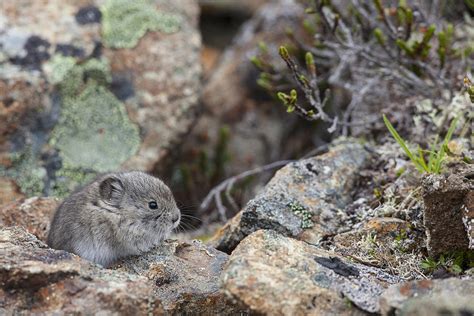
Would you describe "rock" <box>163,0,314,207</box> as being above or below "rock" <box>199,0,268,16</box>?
below

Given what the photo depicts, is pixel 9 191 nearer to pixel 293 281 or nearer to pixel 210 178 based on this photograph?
pixel 210 178

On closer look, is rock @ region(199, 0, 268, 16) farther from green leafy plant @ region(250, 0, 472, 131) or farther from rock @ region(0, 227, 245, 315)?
rock @ region(0, 227, 245, 315)

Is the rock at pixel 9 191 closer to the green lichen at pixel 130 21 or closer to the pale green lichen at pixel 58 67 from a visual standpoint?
the pale green lichen at pixel 58 67

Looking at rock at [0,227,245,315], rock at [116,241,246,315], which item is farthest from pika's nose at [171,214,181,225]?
rock at [0,227,245,315]

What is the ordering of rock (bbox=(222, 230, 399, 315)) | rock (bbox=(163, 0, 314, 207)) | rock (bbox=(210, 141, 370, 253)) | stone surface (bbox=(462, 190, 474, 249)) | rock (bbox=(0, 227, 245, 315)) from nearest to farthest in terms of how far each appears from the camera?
rock (bbox=(222, 230, 399, 315))
rock (bbox=(0, 227, 245, 315))
stone surface (bbox=(462, 190, 474, 249))
rock (bbox=(210, 141, 370, 253))
rock (bbox=(163, 0, 314, 207))

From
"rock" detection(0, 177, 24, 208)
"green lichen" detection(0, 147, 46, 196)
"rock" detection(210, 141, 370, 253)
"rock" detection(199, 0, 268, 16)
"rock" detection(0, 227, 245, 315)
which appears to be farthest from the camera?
"rock" detection(199, 0, 268, 16)

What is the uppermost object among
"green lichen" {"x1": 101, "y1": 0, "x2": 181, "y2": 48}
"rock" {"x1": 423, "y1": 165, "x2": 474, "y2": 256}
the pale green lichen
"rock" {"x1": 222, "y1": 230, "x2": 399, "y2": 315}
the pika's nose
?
"green lichen" {"x1": 101, "y1": 0, "x2": 181, "y2": 48}

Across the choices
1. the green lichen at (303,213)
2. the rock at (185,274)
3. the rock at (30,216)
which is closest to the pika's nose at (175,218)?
the rock at (185,274)
